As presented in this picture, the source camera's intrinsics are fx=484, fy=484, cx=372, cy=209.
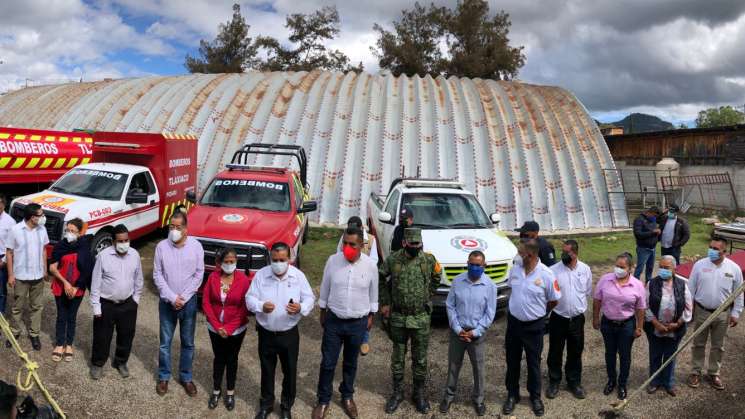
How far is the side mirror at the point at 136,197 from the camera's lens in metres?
9.79

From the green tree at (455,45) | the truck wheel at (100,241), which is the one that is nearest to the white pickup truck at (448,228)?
the truck wheel at (100,241)

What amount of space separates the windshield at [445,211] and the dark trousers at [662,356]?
3.41 metres

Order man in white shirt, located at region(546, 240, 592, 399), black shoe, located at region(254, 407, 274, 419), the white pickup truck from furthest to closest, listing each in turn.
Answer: the white pickup truck
man in white shirt, located at region(546, 240, 592, 399)
black shoe, located at region(254, 407, 274, 419)

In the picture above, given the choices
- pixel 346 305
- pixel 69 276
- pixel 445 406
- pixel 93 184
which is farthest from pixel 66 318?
pixel 93 184

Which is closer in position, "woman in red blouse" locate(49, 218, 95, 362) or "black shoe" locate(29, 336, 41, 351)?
"woman in red blouse" locate(49, 218, 95, 362)

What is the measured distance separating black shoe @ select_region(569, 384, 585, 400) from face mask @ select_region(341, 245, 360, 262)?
305 cm

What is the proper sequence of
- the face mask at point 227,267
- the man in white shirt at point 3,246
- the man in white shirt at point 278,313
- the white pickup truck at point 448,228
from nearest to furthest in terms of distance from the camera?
1. the man in white shirt at point 278,313
2. the face mask at point 227,267
3. the man in white shirt at point 3,246
4. the white pickup truck at point 448,228

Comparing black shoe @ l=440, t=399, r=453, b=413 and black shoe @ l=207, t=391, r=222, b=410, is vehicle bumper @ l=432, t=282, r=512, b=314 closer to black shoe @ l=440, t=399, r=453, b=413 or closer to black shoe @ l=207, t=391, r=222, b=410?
black shoe @ l=440, t=399, r=453, b=413

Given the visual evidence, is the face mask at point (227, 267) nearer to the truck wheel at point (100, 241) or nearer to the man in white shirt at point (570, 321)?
the man in white shirt at point (570, 321)

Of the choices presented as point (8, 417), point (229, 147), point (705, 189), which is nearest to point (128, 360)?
point (8, 417)

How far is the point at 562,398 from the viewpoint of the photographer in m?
5.54

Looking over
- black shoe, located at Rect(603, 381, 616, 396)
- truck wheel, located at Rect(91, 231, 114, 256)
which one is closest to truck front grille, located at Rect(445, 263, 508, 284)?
black shoe, located at Rect(603, 381, 616, 396)

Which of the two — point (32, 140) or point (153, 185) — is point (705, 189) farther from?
point (32, 140)

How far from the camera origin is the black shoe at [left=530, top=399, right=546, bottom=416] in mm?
5172
